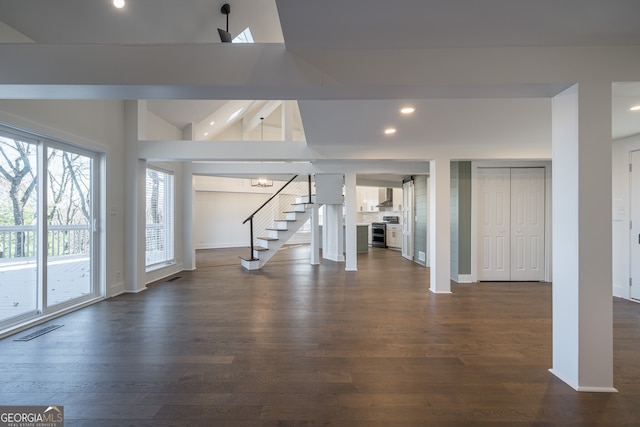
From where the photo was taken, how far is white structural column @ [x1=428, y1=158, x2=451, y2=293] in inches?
Answer: 179

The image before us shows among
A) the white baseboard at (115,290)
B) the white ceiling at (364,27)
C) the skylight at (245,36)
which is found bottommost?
the white baseboard at (115,290)

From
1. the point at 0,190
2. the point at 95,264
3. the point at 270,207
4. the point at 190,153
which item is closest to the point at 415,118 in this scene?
the point at 190,153

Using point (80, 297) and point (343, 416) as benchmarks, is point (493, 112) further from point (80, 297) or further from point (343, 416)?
point (80, 297)

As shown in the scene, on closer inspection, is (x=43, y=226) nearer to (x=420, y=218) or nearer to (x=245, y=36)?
(x=245, y=36)

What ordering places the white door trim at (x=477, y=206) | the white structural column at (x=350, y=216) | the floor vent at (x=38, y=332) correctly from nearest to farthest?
the floor vent at (x=38, y=332) < the white door trim at (x=477, y=206) < the white structural column at (x=350, y=216)

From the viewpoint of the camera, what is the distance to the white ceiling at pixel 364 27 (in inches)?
63.7

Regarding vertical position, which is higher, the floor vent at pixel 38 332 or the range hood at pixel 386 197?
the range hood at pixel 386 197

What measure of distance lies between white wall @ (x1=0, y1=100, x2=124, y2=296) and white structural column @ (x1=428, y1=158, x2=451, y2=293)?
508 centimetres

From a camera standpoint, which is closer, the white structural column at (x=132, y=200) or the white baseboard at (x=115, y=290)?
the white baseboard at (x=115, y=290)

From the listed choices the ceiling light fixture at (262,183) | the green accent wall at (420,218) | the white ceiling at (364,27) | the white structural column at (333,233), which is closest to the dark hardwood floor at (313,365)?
the white ceiling at (364,27)

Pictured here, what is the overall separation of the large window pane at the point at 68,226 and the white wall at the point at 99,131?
0.23 metres

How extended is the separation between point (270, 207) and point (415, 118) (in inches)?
359

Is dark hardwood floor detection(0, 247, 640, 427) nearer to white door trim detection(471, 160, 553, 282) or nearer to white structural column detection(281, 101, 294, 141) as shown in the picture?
white door trim detection(471, 160, 553, 282)

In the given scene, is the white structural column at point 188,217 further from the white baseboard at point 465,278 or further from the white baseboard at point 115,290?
the white baseboard at point 465,278
